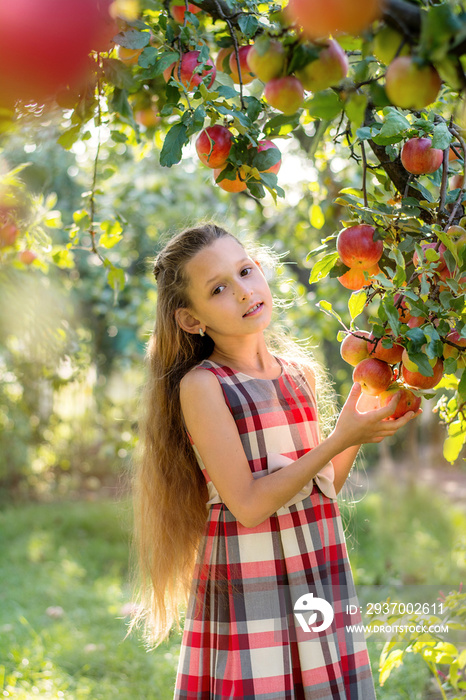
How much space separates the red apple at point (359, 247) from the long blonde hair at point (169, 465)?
478 millimetres

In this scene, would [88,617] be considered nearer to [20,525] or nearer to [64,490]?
[20,525]

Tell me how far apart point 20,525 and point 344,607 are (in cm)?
368

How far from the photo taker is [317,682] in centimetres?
109

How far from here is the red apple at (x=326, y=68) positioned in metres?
0.55

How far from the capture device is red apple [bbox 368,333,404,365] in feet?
2.80

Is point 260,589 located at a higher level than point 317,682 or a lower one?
higher

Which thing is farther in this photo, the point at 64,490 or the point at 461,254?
the point at 64,490

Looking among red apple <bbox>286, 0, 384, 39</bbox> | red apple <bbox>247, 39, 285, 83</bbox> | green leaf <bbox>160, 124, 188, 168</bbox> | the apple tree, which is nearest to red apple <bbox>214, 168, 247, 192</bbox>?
the apple tree

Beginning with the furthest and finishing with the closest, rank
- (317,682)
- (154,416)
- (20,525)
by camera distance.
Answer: (20,525), (154,416), (317,682)

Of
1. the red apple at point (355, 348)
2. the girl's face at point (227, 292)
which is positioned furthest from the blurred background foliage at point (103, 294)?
the red apple at point (355, 348)

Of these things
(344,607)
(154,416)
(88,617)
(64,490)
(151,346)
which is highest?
(64,490)

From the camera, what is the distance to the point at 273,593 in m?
1.14

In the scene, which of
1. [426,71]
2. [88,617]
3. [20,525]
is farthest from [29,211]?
[20,525]

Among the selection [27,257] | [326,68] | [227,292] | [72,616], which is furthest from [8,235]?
[72,616]
